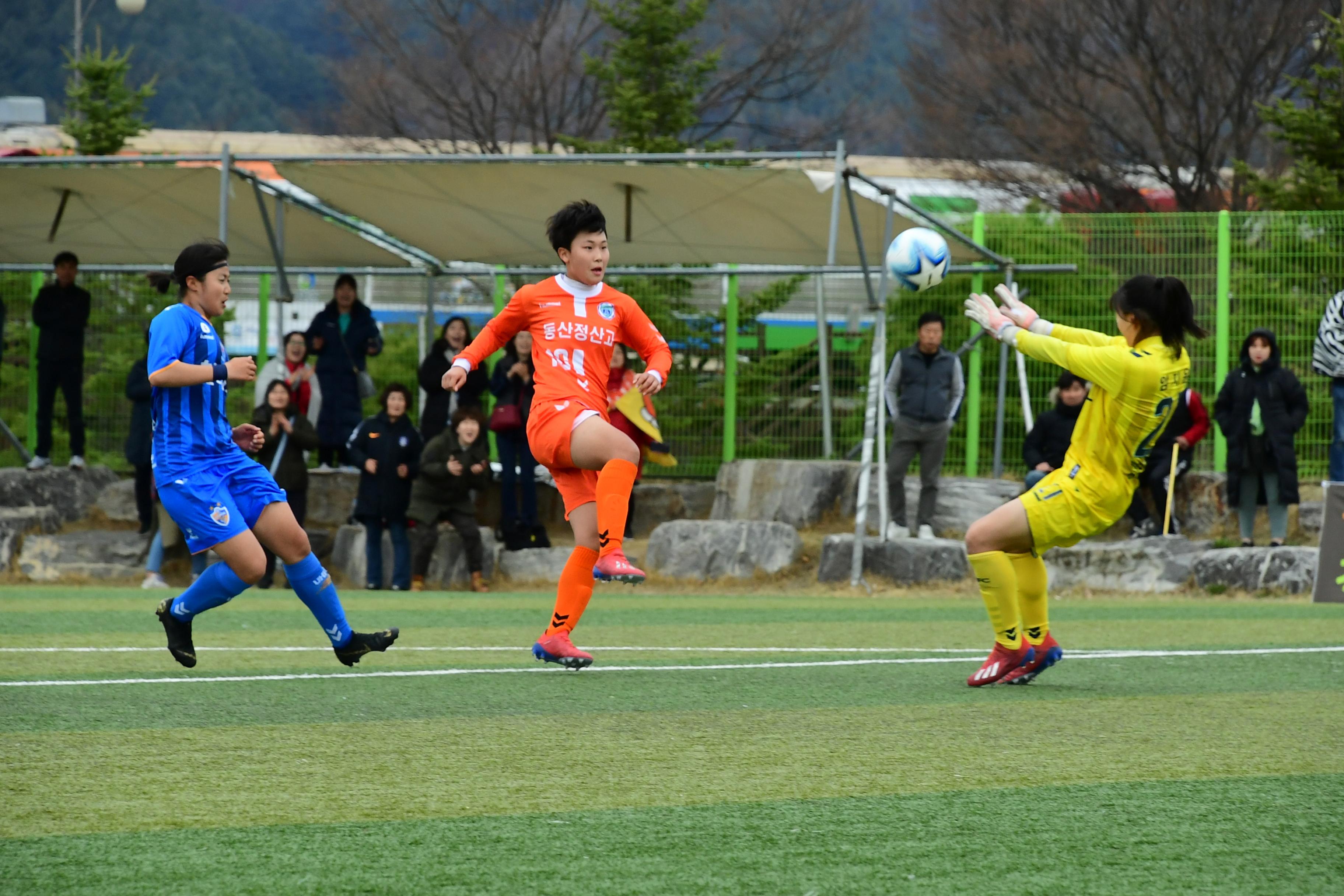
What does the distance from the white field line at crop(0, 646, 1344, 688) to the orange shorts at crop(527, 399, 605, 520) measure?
866 millimetres

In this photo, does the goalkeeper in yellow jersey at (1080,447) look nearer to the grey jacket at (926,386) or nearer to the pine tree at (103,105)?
the grey jacket at (926,386)

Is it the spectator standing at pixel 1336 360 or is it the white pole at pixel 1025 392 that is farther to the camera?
the white pole at pixel 1025 392

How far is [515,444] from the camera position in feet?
46.9

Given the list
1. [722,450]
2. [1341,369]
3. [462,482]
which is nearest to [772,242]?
[722,450]

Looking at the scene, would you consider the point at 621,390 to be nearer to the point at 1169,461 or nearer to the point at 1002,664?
the point at 1169,461

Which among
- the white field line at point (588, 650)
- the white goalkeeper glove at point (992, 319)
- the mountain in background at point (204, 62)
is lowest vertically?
the white field line at point (588, 650)

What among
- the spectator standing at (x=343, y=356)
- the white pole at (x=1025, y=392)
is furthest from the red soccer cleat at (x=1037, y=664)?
the spectator standing at (x=343, y=356)

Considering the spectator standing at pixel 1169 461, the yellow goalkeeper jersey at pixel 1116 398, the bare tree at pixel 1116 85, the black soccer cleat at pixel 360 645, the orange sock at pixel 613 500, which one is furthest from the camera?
the bare tree at pixel 1116 85

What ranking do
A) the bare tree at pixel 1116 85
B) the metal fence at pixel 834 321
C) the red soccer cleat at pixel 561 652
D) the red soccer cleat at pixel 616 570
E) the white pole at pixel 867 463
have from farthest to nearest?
the bare tree at pixel 1116 85 → the metal fence at pixel 834 321 → the white pole at pixel 867 463 → the red soccer cleat at pixel 561 652 → the red soccer cleat at pixel 616 570

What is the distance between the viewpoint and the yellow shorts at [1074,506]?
21.8ft

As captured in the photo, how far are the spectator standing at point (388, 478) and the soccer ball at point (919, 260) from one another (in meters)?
5.46

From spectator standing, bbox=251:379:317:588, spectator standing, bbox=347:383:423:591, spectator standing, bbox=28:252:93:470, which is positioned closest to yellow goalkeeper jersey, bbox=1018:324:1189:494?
spectator standing, bbox=347:383:423:591

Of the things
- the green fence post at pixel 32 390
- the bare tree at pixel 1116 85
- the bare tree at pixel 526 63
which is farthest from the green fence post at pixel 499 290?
the bare tree at pixel 526 63

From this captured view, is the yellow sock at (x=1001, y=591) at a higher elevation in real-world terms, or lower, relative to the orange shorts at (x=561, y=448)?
lower
